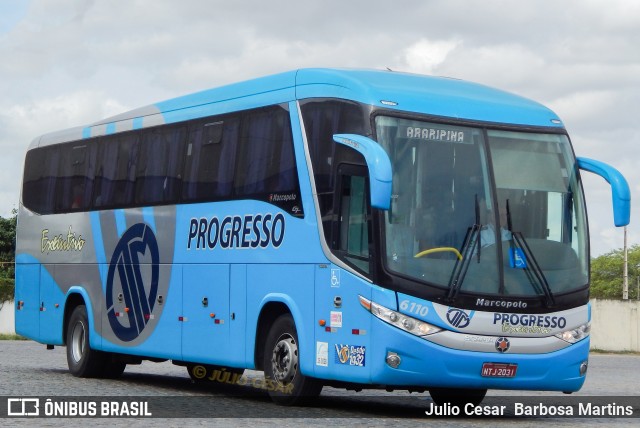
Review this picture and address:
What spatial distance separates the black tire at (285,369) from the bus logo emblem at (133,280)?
12.4 feet

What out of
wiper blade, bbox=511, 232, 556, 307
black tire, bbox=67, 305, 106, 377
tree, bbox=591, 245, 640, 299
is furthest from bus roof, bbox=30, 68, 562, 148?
tree, bbox=591, 245, 640, 299

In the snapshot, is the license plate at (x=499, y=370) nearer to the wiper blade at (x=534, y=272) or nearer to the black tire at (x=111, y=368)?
the wiper blade at (x=534, y=272)

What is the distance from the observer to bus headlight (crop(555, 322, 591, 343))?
14.3 meters

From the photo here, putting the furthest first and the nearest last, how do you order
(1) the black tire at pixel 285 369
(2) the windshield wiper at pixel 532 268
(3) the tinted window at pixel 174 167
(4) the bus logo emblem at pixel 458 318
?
(3) the tinted window at pixel 174 167
(1) the black tire at pixel 285 369
(2) the windshield wiper at pixel 532 268
(4) the bus logo emblem at pixel 458 318

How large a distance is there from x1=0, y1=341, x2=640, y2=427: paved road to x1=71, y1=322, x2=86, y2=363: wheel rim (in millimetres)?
382

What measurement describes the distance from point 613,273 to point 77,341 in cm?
10496

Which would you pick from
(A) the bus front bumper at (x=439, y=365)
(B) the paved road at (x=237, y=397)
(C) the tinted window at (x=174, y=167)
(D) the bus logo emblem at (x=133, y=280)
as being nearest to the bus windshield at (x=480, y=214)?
(A) the bus front bumper at (x=439, y=365)

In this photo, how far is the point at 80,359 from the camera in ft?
69.2

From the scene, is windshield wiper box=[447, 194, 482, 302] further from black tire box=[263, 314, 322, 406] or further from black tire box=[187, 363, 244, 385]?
Result: black tire box=[187, 363, 244, 385]

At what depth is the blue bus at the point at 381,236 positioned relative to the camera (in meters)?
13.6

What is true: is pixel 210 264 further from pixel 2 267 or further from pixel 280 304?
pixel 2 267

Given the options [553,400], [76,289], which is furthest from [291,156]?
[76,289]

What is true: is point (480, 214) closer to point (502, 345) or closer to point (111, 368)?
point (502, 345)

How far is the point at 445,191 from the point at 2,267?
5647 cm
